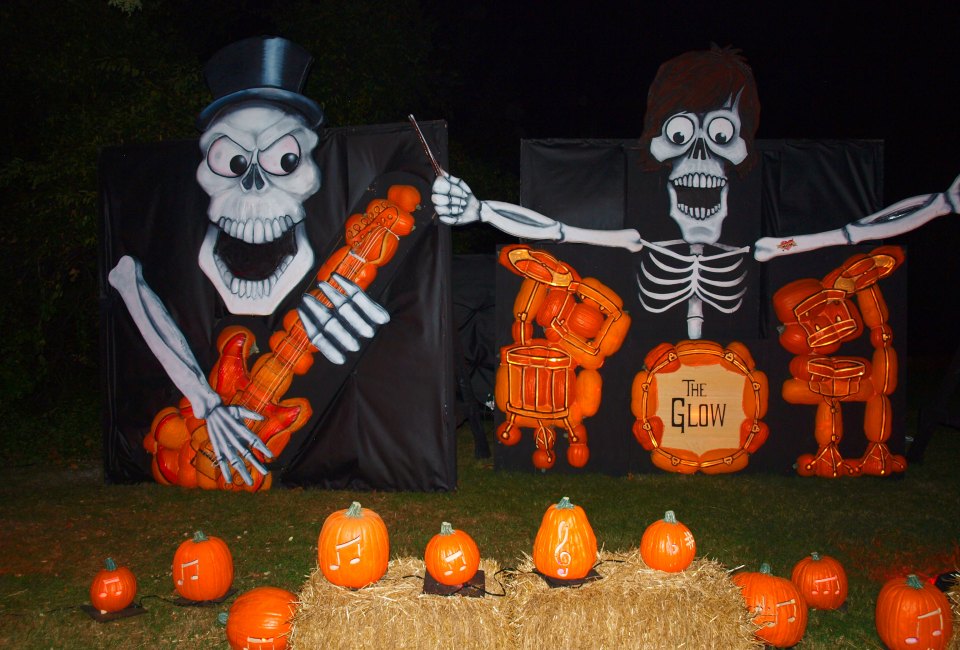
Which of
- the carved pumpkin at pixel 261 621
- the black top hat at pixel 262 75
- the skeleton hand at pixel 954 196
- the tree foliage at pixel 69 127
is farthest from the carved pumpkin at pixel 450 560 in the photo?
the tree foliage at pixel 69 127

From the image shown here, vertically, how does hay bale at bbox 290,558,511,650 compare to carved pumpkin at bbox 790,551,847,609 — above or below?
above

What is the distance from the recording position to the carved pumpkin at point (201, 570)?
4148 millimetres

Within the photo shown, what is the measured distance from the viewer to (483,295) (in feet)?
31.6

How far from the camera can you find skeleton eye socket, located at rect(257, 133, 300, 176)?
6.55m

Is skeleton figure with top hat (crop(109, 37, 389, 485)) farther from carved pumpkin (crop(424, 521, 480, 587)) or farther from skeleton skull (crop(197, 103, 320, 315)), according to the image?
carved pumpkin (crop(424, 521, 480, 587))

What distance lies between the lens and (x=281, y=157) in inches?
259

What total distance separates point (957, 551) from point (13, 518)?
22.7 ft

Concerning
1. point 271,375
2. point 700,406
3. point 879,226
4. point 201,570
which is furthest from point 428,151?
point 879,226

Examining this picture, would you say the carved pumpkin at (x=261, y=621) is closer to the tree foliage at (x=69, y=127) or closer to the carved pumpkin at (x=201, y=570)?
the carved pumpkin at (x=201, y=570)

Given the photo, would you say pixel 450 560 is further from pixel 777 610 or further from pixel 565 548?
pixel 777 610

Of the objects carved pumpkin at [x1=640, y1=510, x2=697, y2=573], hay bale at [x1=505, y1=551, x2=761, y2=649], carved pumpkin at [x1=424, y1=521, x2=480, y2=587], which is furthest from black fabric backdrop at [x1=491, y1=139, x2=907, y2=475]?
carved pumpkin at [x1=424, y1=521, x2=480, y2=587]

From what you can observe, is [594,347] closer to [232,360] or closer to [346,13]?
[232,360]

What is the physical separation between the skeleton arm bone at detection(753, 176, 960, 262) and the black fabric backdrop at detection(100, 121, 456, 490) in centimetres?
301

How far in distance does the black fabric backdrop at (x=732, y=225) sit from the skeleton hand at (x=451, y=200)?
0.71m
